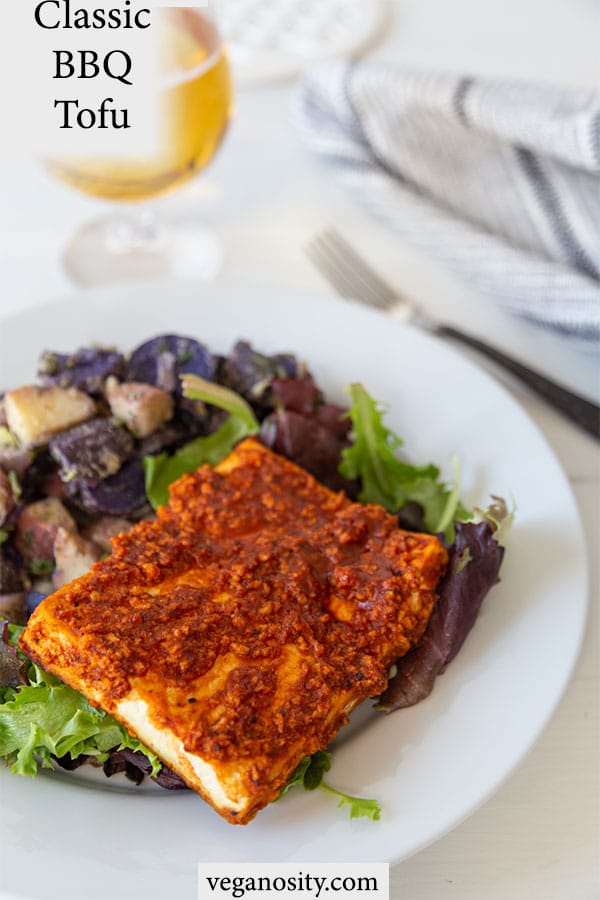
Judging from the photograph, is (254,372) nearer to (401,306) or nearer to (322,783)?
(401,306)

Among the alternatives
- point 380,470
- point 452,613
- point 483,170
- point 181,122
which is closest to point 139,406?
point 380,470

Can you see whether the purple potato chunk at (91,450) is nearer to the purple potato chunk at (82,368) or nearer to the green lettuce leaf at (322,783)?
the purple potato chunk at (82,368)

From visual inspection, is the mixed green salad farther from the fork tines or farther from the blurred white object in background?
the blurred white object in background

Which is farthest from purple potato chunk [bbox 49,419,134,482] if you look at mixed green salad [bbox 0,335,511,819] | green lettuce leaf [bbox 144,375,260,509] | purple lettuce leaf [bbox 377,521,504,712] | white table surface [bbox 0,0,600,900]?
white table surface [bbox 0,0,600,900]

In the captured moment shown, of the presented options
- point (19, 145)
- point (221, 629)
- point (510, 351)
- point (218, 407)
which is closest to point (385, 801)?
point (221, 629)

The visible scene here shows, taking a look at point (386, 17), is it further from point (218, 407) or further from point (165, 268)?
point (218, 407)
